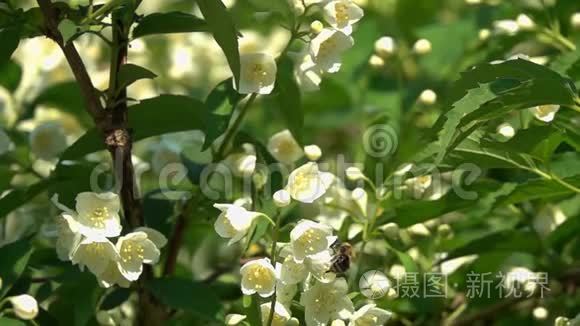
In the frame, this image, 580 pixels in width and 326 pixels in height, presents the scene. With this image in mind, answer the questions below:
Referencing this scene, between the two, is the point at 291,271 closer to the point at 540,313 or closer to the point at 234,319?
the point at 234,319

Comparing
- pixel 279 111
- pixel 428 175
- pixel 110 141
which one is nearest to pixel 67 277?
pixel 110 141

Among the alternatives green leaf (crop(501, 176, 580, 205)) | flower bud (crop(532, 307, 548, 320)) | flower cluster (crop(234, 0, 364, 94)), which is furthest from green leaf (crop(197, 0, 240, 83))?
flower bud (crop(532, 307, 548, 320))

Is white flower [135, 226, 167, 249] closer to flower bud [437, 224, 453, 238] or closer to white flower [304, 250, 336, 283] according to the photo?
white flower [304, 250, 336, 283]

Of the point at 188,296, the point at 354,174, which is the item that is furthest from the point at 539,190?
the point at 188,296

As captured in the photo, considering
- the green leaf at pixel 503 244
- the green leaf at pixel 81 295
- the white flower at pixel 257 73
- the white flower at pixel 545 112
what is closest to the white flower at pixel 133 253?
the green leaf at pixel 81 295

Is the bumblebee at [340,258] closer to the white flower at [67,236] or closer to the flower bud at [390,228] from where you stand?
the flower bud at [390,228]
